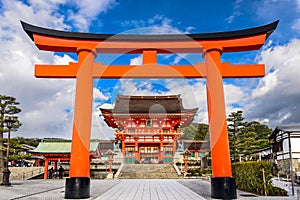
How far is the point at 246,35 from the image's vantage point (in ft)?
30.1

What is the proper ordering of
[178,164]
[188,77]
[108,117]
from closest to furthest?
[188,77] → [178,164] → [108,117]

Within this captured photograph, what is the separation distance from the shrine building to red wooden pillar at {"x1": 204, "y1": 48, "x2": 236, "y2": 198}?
18.8 m

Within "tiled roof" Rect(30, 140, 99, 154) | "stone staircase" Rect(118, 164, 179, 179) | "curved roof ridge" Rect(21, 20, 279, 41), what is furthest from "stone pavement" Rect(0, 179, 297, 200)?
"tiled roof" Rect(30, 140, 99, 154)

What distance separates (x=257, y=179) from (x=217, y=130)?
341cm

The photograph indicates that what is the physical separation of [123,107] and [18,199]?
71.7ft

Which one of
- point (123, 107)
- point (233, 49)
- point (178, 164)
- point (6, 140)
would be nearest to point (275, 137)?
point (178, 164)

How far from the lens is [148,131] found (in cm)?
2834

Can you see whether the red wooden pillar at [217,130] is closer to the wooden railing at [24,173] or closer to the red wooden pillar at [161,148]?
the red wooden pillar at [161,148]

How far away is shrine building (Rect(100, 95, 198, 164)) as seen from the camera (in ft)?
91.2

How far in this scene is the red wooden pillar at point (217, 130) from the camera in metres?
8.05

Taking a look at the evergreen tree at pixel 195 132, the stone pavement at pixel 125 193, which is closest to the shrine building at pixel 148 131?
the stone pavement at pixel 125 193

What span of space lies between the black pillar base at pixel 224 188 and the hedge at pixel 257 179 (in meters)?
2.40

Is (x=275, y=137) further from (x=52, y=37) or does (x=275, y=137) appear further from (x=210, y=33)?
(x=52, y=37)

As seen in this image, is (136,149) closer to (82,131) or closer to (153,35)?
(82,131)
